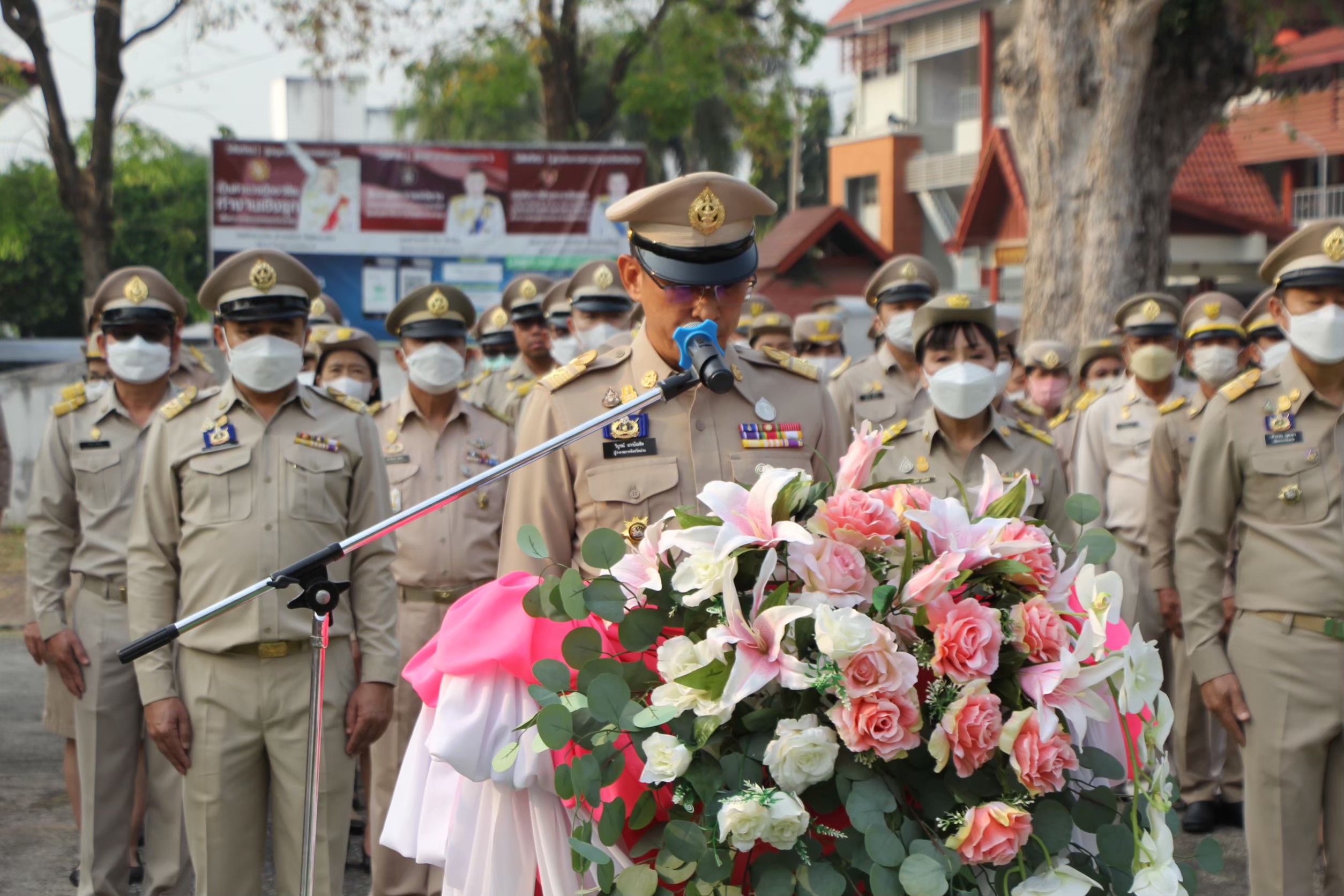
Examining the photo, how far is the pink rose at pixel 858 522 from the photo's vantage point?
86.0 inches

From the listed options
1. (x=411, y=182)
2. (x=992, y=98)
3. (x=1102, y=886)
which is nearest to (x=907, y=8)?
(x=992, y=98)

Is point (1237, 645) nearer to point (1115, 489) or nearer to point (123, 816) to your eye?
point (1115, 489)

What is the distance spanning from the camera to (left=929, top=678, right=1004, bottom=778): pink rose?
2045mm

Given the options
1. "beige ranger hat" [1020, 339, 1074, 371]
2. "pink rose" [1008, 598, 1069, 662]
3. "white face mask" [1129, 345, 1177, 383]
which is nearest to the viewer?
"pink rose" [1008, 598, 1069, 662]

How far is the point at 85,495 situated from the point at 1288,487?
4.35m

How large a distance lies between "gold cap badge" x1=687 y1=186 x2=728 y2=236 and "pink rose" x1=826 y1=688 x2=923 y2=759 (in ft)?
4.37

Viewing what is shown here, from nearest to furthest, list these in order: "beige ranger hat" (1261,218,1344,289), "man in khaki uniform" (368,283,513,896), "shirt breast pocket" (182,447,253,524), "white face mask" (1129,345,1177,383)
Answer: "shirt breast pocket" (182,447,253,524) < "beige ranger hat" (1261,218,1344,289) < "man in khaki uniform" (368,283,513,896) < "white face mask" (1129,345,1177,383)

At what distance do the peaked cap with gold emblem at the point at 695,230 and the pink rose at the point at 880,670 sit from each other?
1.16 m

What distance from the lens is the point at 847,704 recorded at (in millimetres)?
2057

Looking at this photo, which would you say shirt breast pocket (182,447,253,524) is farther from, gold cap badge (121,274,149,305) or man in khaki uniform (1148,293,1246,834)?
man in khaki uniform (1148,293,1246,834)

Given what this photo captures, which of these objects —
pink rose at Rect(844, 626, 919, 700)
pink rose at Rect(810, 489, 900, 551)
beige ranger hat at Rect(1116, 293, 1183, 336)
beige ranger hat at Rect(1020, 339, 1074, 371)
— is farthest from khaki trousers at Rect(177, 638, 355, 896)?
beige ranger hat at Rect(1020, 339, 1074, 371)

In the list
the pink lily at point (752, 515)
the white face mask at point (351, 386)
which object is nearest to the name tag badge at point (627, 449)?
the pink lily at point (752, 515)

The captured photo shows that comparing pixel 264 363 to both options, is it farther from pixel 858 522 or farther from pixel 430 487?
pixel 858 522

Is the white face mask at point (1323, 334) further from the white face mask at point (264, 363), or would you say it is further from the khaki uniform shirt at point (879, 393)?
the white face mask at point (264, 363)
